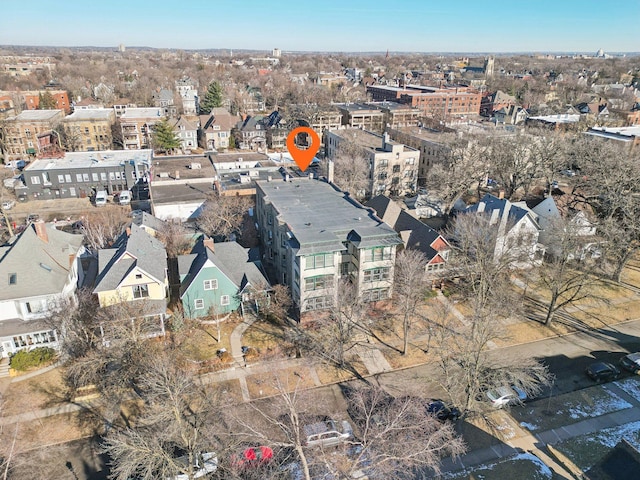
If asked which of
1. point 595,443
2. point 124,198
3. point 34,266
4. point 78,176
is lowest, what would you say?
point 595,443

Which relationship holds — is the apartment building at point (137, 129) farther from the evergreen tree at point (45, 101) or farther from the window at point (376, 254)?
the window at point (376, 254)

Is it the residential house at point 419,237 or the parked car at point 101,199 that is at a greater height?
the residential house at point 419,237

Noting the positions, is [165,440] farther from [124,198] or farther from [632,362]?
[124,198]

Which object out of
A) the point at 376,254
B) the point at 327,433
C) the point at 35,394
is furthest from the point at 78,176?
the point at 327,433

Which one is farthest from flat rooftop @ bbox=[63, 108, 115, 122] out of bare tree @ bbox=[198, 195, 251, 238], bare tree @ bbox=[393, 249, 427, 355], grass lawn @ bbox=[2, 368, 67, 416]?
bare tree @ bbox=[393, 249, 427, 355]

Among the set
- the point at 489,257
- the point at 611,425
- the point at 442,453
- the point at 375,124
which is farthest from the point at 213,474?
the point at 375,124

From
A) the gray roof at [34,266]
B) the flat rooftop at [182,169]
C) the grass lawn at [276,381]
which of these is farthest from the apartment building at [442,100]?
the gray roof at [34,266]
